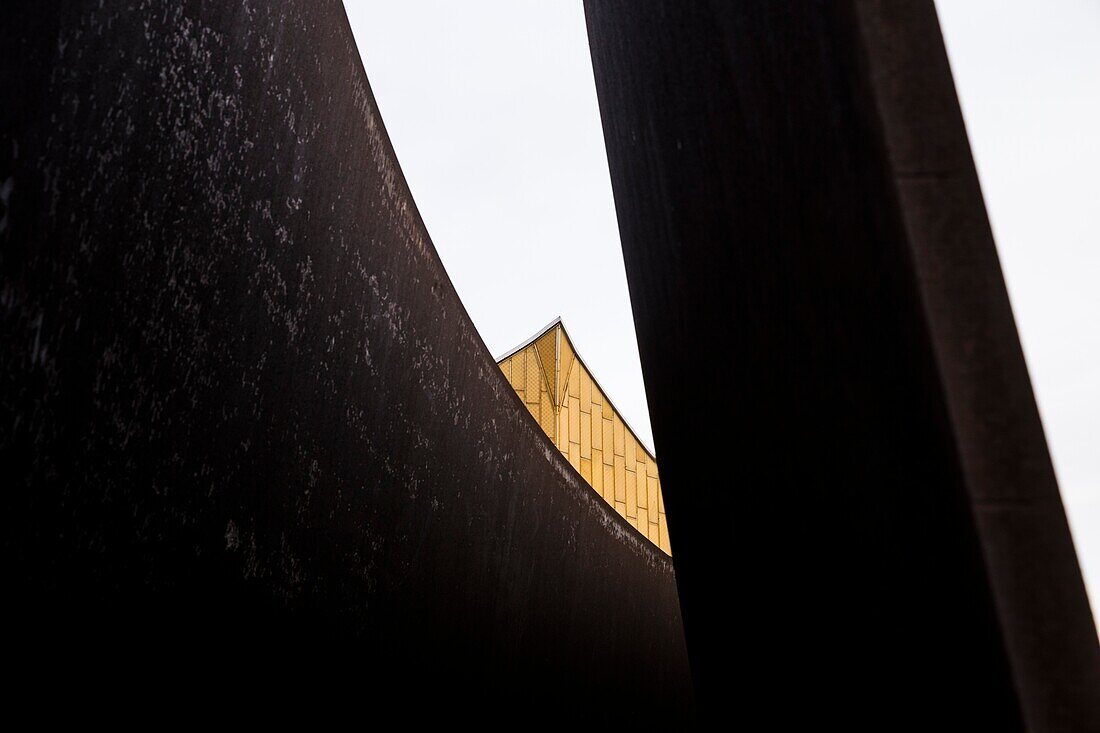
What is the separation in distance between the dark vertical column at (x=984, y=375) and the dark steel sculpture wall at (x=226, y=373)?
1.13m

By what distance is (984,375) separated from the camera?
1.00 m

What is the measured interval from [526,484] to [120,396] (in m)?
3.05

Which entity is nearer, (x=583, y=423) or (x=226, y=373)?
(x=226, y=373)

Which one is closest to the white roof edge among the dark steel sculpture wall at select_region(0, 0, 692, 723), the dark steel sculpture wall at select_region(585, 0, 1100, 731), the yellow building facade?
the yellow building facade

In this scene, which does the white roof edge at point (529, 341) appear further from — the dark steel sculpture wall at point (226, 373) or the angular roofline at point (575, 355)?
the dark steel sculpture wall at point (226, 373)

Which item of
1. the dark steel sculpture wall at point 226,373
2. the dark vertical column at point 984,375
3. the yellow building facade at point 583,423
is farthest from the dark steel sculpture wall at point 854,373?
the yellow building facade at point 583,423

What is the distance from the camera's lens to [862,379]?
46.1 inches

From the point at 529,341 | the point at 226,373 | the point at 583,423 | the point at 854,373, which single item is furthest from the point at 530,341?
the point at 854,373

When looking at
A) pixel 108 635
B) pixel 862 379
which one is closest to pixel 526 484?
pixel 108 635

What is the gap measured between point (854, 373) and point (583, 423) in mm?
15130

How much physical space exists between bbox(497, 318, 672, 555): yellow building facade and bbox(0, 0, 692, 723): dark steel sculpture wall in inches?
442

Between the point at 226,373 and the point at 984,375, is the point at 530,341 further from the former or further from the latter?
the point at 984,375

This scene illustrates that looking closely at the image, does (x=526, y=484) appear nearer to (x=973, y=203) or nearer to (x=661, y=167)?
(x=661, y=167)

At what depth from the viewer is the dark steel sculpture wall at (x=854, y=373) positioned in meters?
0.97
